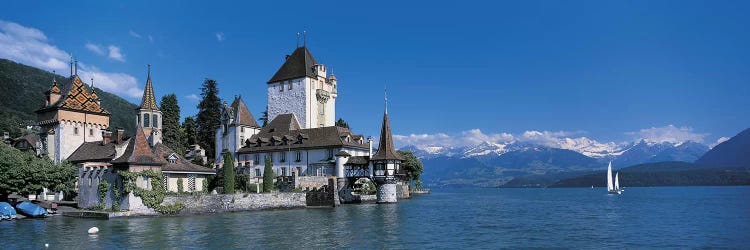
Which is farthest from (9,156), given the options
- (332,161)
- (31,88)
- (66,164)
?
(31,88)

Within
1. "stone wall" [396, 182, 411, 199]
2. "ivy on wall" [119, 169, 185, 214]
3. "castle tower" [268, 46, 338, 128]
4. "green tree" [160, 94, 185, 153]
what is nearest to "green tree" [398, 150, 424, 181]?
"stone wall" [396, 182, 411, 199]

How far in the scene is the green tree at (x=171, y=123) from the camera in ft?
277

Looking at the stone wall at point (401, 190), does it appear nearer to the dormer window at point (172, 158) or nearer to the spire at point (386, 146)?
the spire at point (386, 146)

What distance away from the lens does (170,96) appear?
3698 inches

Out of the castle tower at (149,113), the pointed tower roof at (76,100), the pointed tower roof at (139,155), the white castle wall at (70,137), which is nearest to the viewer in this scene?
the pointed tower roof at (139,155)

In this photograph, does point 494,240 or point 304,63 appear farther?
point 304,63

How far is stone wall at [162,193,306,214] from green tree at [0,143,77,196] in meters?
11.4

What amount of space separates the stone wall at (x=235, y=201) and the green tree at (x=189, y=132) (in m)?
37.4

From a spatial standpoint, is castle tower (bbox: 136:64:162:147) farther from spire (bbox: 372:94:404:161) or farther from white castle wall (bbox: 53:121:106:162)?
spire (bbox: 372:94:404:161)

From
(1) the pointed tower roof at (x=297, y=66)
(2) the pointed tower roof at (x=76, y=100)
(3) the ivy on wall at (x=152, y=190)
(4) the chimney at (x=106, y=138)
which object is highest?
(1) the pointed tower roof at (x=297, y=66)

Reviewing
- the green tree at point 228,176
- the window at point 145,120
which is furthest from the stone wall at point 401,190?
the window at point 145,120

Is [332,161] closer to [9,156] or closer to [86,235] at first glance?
[9,156]

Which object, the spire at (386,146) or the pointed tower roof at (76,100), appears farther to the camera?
the spire at (386,146)

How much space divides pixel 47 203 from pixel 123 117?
143 m
